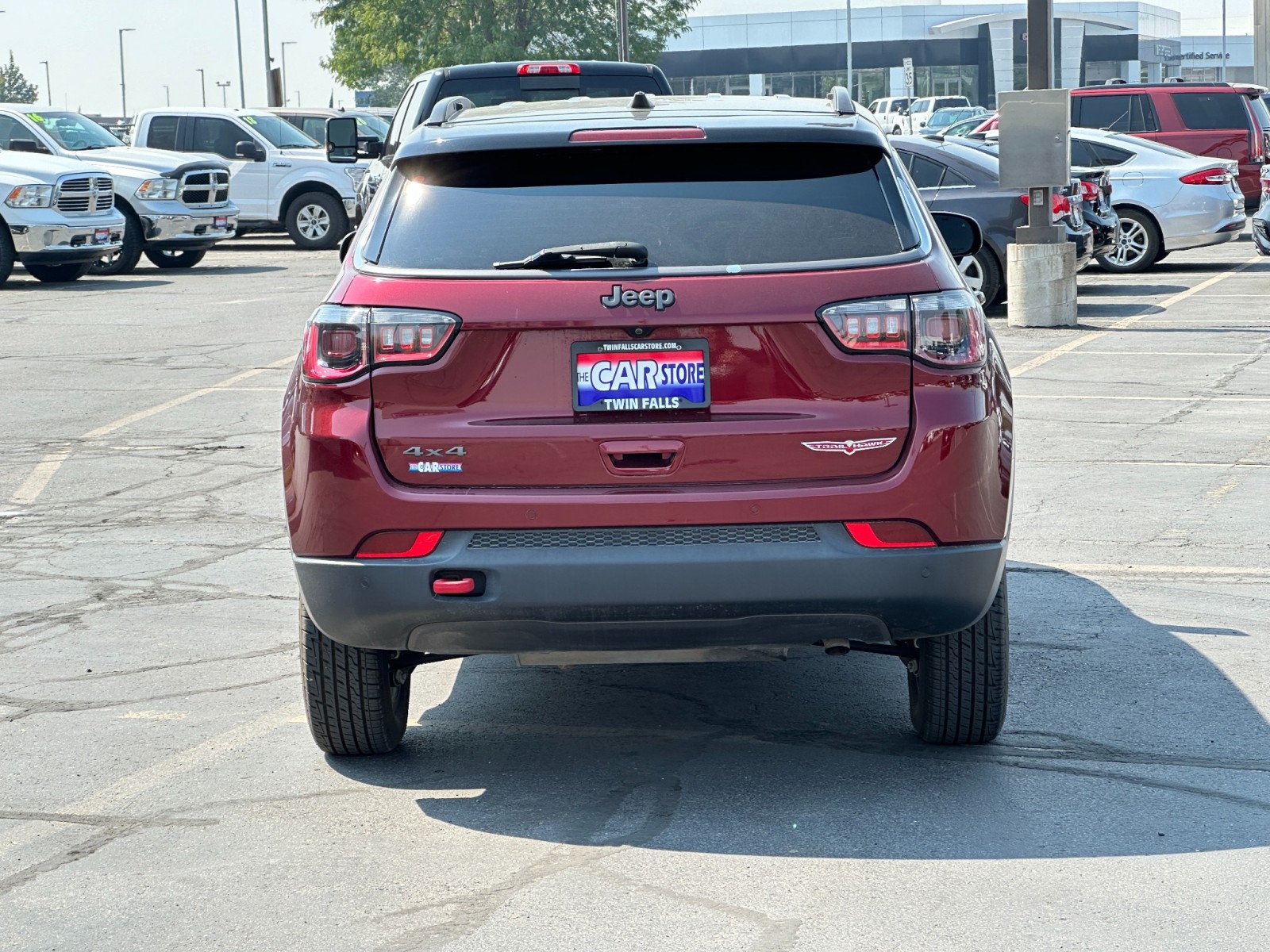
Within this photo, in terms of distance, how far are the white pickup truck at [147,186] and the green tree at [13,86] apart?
104 meters

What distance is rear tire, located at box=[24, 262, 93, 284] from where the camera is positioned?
864 inches

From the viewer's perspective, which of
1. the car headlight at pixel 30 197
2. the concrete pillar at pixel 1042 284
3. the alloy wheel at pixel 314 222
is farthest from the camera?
the alloy wheel at pixel 314 222

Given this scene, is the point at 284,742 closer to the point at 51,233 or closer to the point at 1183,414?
the point at 1183,414

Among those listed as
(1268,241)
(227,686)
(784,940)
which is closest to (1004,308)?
(1268,241)

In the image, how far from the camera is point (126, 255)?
74.9 ft

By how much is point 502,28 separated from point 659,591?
164 feet

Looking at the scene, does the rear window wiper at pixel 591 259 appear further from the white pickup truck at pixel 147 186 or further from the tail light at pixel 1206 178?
the white pickup truck at pixel 147 186

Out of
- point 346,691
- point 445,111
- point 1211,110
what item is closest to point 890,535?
point 346,691

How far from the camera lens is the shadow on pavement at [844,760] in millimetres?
4195

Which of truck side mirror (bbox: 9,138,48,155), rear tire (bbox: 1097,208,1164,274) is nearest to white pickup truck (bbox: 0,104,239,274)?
truck side mirror (bbox: 9,138,48,155)

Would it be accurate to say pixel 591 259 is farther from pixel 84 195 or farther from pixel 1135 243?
pixel 84 195

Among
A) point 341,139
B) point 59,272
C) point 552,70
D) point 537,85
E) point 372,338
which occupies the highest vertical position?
point 552,70

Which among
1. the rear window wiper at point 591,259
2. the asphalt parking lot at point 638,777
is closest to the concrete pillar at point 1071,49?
the asphalt parking lot at point 638,777

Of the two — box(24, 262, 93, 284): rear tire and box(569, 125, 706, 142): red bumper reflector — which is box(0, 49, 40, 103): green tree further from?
box(569, 125, 706, 142): red bumper reflector
